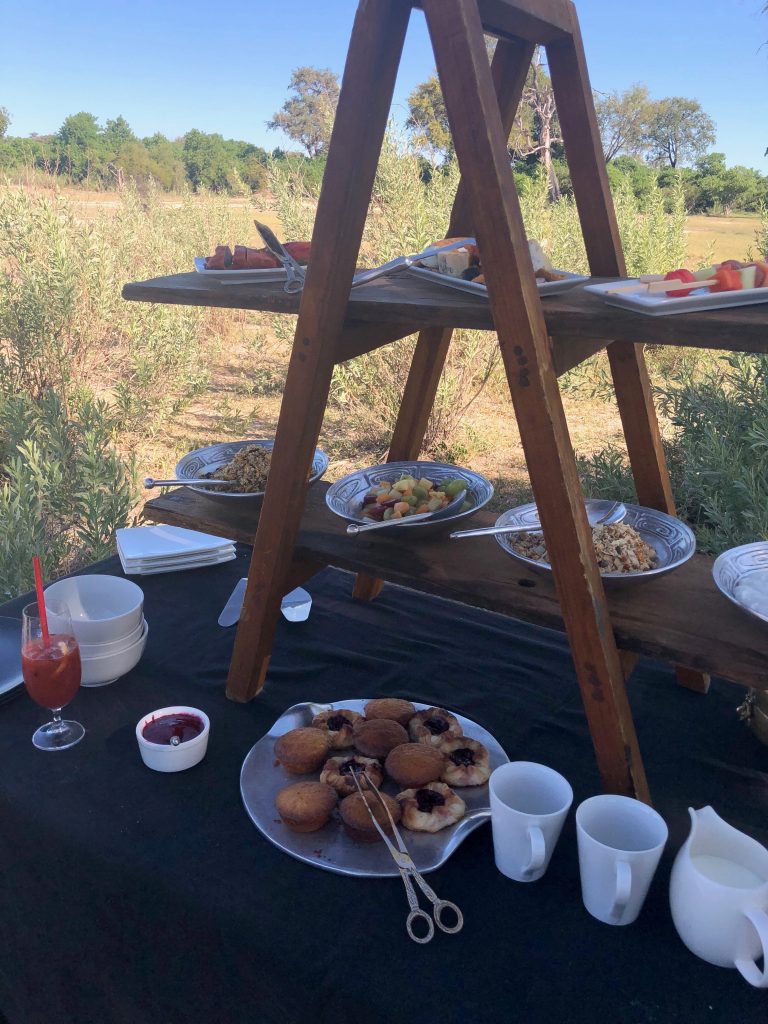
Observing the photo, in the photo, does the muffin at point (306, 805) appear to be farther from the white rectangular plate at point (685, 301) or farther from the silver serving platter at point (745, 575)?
the white rectangular plate at point (685, 301)

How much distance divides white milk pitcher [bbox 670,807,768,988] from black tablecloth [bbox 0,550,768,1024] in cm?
4

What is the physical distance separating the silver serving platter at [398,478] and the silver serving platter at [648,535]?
0.08 metres

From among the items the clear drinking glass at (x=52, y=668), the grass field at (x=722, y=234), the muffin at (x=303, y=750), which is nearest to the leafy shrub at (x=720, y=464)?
the muffin at (x=303, y=750)

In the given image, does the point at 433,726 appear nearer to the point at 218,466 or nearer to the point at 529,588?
the point at 529,588

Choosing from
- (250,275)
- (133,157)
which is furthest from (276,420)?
(133,157)

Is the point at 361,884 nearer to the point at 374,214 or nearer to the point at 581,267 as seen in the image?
the point at 374,214

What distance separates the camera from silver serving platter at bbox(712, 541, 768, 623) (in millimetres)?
1007

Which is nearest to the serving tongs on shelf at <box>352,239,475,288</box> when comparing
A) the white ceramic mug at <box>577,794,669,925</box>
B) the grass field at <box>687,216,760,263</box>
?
the white ceramic mug at <box>577,794,669,925</box>

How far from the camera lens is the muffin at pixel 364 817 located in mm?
983

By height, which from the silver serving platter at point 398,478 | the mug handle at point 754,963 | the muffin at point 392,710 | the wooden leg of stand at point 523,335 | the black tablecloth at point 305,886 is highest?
the wooden leg of stand at point 523,335

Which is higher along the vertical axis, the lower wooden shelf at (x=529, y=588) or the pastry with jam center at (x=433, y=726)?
the lower wooden shelf at (x=529, y=588)

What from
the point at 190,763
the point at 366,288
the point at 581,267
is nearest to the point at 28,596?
the point at 190,763

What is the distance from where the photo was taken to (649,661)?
1469mm

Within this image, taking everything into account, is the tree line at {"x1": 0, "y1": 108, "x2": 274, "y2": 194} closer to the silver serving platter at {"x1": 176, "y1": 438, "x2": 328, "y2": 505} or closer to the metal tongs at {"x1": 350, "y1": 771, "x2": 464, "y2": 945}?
the silver serving platter at {"x1": 176, "y1": 438, "x2": 328, "y2": 505}
